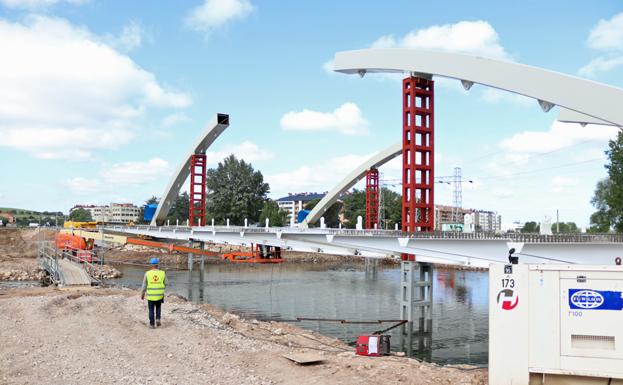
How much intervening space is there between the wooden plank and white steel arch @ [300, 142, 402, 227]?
160 ft

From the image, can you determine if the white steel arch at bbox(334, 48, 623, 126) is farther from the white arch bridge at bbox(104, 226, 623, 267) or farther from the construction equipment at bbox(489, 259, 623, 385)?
the construction equipment at bbox(489, 259, 623, 385)

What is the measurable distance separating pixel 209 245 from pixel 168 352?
83.0 metres

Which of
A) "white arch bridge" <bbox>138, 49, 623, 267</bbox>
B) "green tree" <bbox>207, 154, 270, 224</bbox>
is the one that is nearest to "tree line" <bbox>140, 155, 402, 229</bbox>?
"green tree" <bbox>207, 154, 270, 224</bbox>

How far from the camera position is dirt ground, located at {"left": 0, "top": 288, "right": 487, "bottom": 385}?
9570mm

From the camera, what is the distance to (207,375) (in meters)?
9.76

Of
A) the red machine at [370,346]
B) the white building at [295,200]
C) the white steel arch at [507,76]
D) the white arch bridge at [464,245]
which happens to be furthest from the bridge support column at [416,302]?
the white building at [295,200]

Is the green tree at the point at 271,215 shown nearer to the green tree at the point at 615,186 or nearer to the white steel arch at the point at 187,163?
the white steel arch at the point at 187,163

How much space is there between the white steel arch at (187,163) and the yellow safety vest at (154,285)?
146ft

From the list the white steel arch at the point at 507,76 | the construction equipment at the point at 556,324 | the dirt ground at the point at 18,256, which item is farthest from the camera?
the dirt ground at the point at 18,256

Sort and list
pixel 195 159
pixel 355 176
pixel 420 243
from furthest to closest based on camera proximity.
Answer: pixel 355 176
pixel 195 159
pixel 420 243

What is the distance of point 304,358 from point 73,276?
24101 mm

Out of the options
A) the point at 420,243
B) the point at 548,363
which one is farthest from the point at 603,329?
the point at 420,243

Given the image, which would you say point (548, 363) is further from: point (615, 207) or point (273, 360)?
point (615, 207)

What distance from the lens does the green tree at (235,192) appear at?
101562mm
